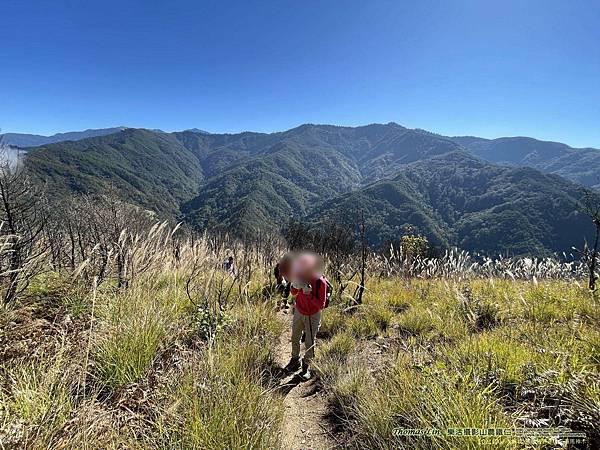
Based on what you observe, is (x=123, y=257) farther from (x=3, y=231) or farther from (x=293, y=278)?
(x=293, y=278)

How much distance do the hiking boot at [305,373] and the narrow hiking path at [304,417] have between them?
0.20 ft

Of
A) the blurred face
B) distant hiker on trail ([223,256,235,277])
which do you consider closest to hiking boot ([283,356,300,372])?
the blurred face

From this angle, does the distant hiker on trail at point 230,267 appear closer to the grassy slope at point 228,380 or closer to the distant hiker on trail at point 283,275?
the distant hiker on trail at point 283,275

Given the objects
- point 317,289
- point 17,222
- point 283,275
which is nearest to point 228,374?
point 317,289

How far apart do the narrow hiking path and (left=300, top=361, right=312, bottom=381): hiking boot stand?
0.06 meters

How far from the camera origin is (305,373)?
4426 mm

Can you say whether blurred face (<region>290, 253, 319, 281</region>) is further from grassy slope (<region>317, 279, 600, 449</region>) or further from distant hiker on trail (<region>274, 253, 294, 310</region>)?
grassy slope (<region>317, 279, 600, 449</region>)

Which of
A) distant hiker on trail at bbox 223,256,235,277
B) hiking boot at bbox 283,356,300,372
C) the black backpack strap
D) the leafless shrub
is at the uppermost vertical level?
the leafless shrub

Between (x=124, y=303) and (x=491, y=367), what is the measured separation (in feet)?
14.2

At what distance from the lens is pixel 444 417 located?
2260mm

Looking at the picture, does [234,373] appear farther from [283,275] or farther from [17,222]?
[17,222]

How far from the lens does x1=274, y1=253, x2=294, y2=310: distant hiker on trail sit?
5.57 metres

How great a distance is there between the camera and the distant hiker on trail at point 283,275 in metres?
5.57

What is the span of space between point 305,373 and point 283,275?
191cm
